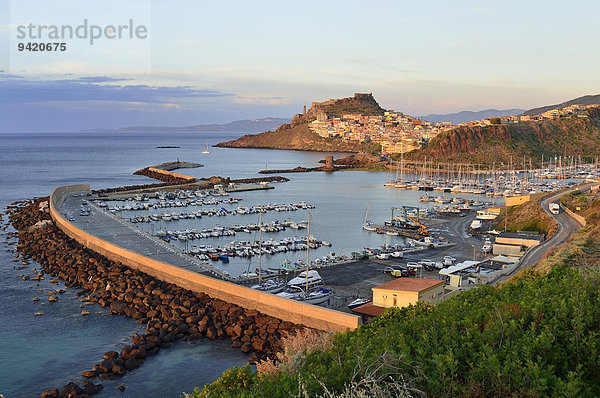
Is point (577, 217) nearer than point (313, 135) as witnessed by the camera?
Yes

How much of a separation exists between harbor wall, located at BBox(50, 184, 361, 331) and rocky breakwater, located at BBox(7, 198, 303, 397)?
0.88ft

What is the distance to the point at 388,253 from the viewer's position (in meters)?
23.6

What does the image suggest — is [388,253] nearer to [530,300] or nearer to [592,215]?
[592,215]

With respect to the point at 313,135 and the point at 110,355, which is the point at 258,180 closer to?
the point at 110,355

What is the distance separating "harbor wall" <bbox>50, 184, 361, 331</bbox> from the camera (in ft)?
44.8

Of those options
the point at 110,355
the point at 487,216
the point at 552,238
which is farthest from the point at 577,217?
the point at 110,355

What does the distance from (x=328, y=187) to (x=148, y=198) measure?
70.3ft

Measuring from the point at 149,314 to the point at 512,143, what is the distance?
8045cm

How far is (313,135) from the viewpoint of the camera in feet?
453

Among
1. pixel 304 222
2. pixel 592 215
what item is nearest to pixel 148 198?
pixel 304 222

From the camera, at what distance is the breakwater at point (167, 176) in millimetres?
57344

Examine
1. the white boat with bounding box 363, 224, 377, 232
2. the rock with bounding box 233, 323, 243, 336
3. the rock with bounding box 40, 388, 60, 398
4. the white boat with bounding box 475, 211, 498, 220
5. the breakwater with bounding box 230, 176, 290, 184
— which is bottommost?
the rock with bounding box 40, 388, 60, 398

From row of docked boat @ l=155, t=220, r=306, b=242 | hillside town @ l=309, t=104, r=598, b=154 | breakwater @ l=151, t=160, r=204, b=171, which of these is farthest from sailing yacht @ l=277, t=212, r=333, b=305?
hillside town @ l=309, t=104, r=598, b=154

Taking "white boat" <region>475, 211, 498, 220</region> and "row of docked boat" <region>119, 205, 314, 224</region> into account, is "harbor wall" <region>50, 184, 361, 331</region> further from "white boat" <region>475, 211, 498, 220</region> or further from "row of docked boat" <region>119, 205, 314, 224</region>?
"white boat" <region>475, 211, 498, 220</region>
